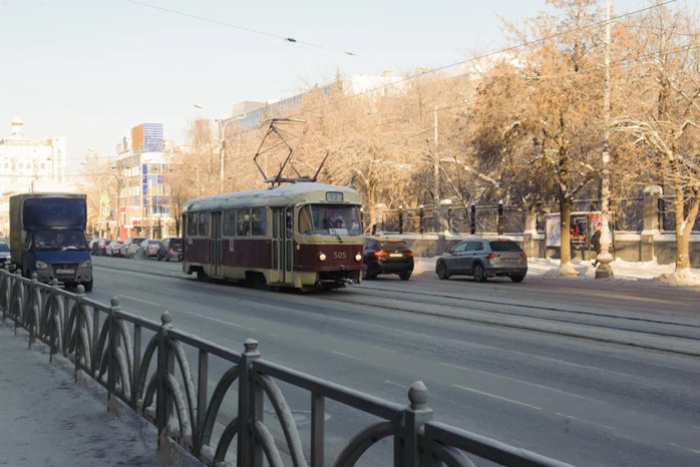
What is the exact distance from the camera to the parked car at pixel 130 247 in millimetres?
66037

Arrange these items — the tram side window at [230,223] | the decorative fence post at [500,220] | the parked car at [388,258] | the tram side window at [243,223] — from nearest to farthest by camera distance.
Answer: the tram side window at [243,223] → the tram side window at [230,223] → the parked car at [388,258] → the decorative fence post at [500,220]

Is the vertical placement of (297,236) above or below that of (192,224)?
below

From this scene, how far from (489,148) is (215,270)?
1304 centimetres

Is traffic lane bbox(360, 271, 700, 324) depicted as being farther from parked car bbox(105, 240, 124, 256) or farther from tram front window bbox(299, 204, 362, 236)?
parked car bbox(105, 240, 124, 256)

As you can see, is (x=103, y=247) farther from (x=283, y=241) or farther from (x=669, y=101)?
(x=669, y=101)

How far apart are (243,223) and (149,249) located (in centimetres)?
3483

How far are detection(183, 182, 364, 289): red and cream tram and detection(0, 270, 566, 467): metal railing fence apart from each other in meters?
13.6

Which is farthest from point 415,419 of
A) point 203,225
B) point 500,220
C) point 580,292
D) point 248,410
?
point 500,220

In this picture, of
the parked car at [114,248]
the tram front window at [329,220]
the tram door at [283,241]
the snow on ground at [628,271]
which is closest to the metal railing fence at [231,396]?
the tram front window at [329,220]

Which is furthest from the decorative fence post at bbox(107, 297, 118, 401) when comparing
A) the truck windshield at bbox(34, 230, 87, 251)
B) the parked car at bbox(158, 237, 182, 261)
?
the parked car at bbox(158, 237, 182, 261)

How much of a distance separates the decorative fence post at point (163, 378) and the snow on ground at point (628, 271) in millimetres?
24537

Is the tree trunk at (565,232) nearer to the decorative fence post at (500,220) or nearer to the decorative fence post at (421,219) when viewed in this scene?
the decorative fence post at (500,220)

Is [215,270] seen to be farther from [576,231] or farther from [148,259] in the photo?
[148,259]

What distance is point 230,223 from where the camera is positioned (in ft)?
93.9
